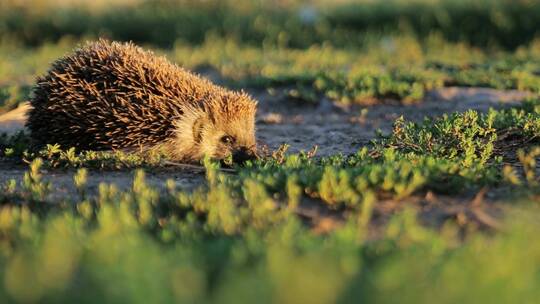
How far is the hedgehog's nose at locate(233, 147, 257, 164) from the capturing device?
6152 mm

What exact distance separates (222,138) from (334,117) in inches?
97.5

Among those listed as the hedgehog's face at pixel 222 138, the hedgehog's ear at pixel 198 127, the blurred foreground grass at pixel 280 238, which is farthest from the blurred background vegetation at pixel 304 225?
the hedgehog's ear at pixel 198 127

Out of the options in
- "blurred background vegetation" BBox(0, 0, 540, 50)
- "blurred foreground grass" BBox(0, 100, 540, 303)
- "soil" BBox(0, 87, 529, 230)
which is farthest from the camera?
"blurred background vegetation" BBox(0, 0, 540, 50)

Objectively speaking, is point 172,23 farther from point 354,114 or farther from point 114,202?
point 114,202

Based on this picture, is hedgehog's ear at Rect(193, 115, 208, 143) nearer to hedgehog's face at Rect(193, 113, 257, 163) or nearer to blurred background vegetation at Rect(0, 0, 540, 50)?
hedgehog's face at Rect(193, 113, 257, 163)

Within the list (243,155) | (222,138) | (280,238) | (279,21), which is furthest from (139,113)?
(279,21)

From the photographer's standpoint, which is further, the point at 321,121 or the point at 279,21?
A: the point at 279,21

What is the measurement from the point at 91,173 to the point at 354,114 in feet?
12.4

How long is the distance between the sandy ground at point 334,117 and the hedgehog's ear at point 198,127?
109 centimetres

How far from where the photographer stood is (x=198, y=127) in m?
6.29

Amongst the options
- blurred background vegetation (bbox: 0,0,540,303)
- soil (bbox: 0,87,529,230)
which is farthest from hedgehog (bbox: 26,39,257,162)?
soil (bbox: 0,87,529,230)

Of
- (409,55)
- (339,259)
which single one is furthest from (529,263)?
(409,55)

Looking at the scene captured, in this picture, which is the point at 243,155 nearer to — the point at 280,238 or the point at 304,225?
the point at 304,225

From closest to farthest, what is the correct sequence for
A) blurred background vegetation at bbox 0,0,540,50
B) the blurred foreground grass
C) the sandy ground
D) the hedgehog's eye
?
the blurred foreground grass → the hedgehog's eye → the sandy ground → blurred background vegetation at bbox 0,0,540,50
